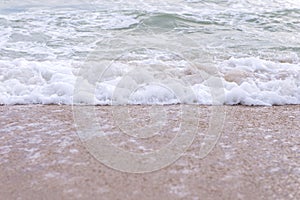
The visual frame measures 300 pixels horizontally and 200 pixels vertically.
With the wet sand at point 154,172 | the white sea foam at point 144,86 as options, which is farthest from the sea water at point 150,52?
the wet sand at point 154,172

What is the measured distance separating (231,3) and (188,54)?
452 cm

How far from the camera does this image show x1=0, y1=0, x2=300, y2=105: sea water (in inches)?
143

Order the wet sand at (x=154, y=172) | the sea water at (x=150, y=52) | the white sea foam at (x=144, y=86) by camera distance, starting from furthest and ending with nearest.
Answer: the sea water at (x=150, y=52) → the white sea foam at (x=144, y=86) → the wet sand at (x=154, y=172)

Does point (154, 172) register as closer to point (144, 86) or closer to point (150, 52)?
point (144, 86)

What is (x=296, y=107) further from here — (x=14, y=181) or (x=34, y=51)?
(x=34, y=51)

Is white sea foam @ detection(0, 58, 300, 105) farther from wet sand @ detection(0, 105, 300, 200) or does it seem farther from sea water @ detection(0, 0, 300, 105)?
wet sand @ detection(0, 105, 300, 200)

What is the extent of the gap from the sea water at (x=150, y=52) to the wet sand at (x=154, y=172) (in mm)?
628

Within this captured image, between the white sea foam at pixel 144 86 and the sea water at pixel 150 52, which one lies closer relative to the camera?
the white sea foam at pixel 144 86

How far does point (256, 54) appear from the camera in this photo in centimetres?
544

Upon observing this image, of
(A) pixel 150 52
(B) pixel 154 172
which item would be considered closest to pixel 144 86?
(A) pixel 150 52

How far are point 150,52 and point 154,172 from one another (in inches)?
121

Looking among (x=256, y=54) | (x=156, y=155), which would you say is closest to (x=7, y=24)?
(x=256, y=54)

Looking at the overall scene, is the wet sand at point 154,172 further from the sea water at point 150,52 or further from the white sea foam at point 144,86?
the sea water at point 150,52

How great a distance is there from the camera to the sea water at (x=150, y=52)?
362cm
